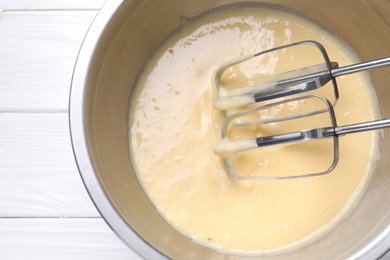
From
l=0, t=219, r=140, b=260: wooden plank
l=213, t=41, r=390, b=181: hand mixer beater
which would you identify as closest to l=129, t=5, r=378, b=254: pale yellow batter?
l=213, t=41, r=390, b=181: hand mixer beater

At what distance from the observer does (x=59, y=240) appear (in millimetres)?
873

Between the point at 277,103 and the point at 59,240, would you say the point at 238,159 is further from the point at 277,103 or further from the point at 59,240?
the point at 59,240

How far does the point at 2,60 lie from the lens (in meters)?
0.92

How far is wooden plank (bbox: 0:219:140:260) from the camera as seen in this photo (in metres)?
0.86

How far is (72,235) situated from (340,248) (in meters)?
0.48

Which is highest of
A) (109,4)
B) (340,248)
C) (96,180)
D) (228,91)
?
(109,4)

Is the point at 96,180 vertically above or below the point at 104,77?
below

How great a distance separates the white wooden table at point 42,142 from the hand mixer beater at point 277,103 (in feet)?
0.96

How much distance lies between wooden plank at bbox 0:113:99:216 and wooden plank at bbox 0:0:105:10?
21 centimetres

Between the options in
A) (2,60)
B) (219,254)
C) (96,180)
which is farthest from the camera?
(2,60)

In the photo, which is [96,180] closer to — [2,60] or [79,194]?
[79,194]

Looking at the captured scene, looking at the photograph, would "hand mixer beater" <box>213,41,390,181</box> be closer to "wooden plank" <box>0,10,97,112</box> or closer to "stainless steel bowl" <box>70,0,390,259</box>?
"stainless steel bowl" <box>70,0,390,259</box>

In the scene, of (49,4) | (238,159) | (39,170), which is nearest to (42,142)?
(39,170)

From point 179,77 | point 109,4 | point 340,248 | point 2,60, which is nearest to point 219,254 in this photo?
point 340,248
